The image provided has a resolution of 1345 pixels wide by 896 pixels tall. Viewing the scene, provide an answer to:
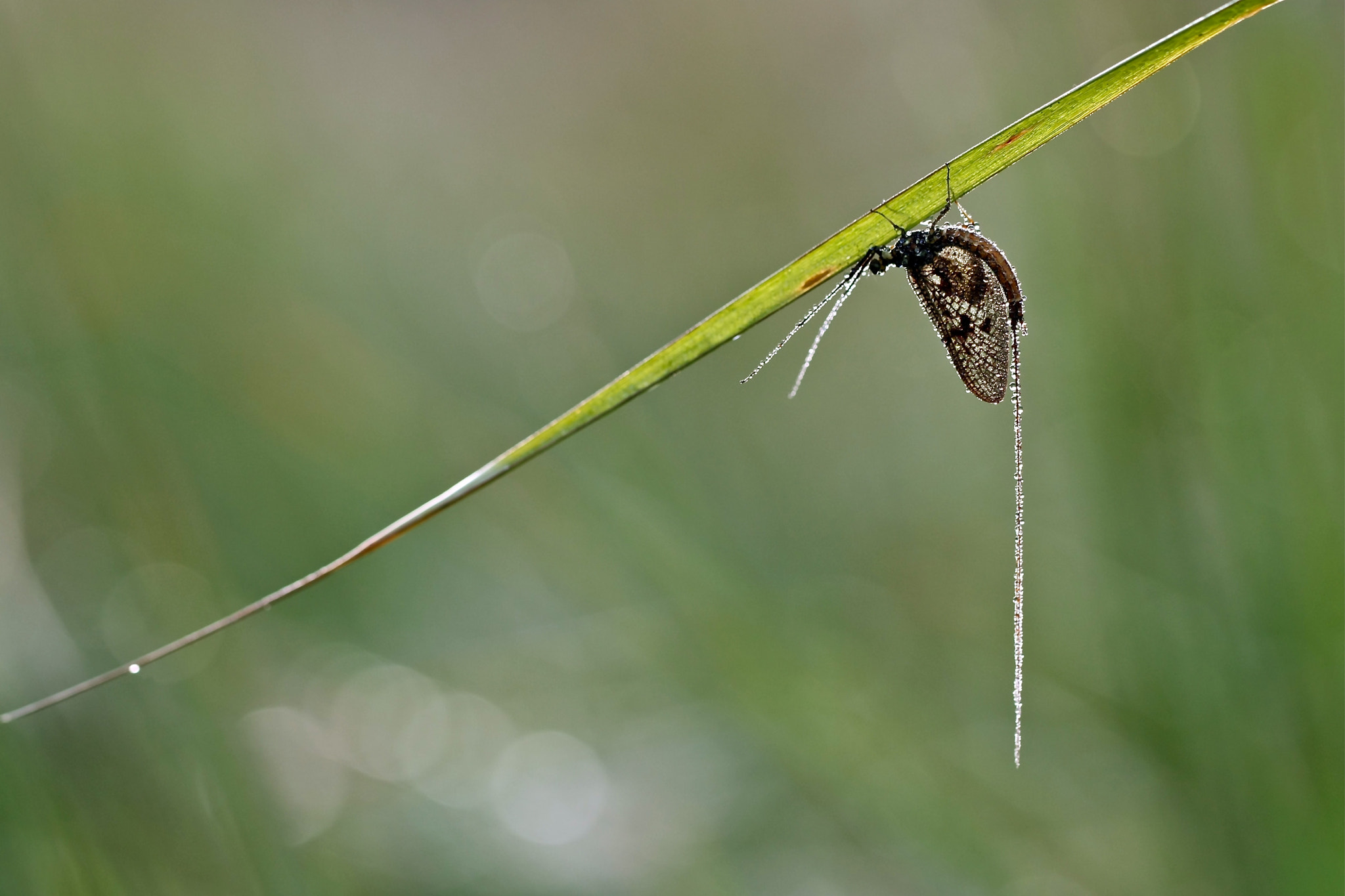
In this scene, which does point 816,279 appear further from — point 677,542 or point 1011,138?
point 677,542

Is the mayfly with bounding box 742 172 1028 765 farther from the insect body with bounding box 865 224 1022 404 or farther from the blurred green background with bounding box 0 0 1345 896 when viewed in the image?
the blurred green background with bounding box 0 0 1345 896

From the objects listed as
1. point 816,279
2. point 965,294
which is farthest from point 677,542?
point 816,279

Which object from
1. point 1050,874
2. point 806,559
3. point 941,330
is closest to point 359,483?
point 806,559

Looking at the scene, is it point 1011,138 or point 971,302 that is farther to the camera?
point 971,302

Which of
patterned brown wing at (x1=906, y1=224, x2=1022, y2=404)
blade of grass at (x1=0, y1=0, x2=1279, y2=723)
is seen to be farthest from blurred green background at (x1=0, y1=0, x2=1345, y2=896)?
blade of grass at (x1=0, y1=0, x2=1279, y2=723)

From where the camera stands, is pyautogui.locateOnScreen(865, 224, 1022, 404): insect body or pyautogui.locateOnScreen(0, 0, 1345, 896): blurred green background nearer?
pyautogui.locateOnScreen(865, 224, 1022, 404): insect body

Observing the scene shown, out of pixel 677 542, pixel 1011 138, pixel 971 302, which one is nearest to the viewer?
pixel 1011 138

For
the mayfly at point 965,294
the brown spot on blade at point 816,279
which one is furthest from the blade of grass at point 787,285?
the mayfly at point 965,294
